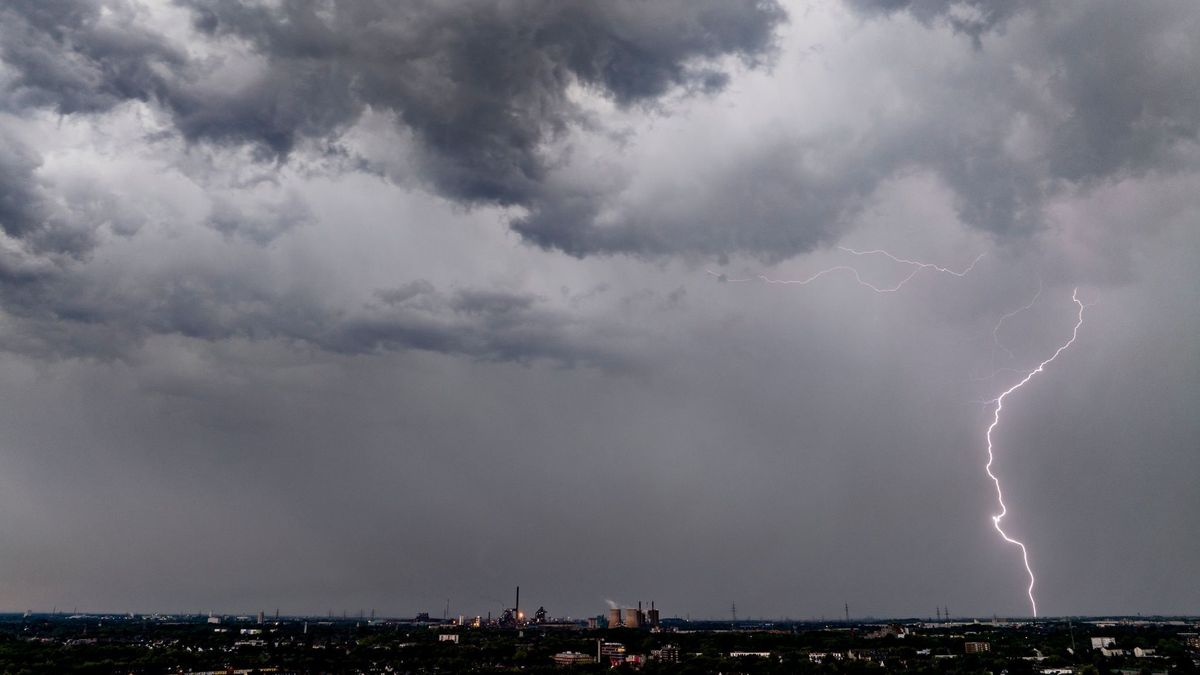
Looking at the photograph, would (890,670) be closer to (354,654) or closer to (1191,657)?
(1191,657)

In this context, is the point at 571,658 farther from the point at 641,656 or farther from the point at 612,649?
the point at 612,649

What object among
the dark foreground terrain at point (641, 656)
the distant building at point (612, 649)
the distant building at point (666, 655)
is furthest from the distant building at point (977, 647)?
the distant building at point (612, 649)

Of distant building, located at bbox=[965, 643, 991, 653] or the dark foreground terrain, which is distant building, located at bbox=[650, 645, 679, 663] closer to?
the dark foreground terrain

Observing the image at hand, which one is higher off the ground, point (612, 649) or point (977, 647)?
point (612, 649)

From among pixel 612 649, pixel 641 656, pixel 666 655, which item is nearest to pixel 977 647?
pixel 666 655

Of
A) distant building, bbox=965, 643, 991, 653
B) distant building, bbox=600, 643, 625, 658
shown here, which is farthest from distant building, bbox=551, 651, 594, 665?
distant building, bbox=965, 643, 991, 653

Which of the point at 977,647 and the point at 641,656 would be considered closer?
the point at 641,656
